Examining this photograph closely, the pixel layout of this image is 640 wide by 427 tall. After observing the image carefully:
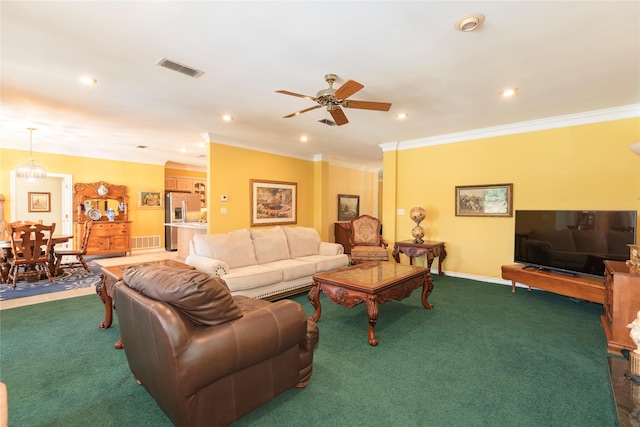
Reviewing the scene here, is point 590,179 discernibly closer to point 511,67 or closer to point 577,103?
point 577,103


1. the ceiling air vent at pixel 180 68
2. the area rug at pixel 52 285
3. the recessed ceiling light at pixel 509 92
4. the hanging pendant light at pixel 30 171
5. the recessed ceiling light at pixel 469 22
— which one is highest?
the recessed ceiling light at pixel 509 92

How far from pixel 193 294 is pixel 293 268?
253 centimetres

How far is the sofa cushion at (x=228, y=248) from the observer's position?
12.6 feet

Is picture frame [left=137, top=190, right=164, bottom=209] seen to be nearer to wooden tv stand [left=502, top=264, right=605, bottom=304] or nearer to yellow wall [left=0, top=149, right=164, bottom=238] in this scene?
yellow wall [left=0, top=149, right=164, bottom=238]

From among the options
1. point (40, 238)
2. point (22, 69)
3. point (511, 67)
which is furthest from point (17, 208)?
point (511, 67)

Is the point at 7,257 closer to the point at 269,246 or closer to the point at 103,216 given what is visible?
the point at 103,216

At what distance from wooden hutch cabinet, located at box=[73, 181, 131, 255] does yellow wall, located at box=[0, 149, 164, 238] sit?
0.61 ft

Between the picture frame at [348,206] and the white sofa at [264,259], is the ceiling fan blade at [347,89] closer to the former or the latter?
the white sofa at [264,259]

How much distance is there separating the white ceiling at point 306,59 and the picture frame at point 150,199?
3296 millimetres

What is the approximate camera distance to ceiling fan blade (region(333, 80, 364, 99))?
98.2 inches

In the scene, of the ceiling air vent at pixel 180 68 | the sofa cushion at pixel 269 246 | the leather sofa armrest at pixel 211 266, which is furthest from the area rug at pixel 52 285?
the ceiling air vent at pixel 180 68

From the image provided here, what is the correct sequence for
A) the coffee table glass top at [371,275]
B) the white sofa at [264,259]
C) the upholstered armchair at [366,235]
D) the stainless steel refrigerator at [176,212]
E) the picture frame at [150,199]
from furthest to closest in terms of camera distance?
the stainless steel refrigerator at [176,212] < the picture frame at [150,199] < the upholstered armchair at [366,235] < the white sofa at [264,259] < the coffee table glass top at [371,275]

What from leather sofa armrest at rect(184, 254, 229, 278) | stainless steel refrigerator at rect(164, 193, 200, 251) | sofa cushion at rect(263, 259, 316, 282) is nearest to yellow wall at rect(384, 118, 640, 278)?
sofa cushion at rect(263, 259, 316, 282)

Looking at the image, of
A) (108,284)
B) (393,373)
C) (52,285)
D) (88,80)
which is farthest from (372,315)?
(52,285)
